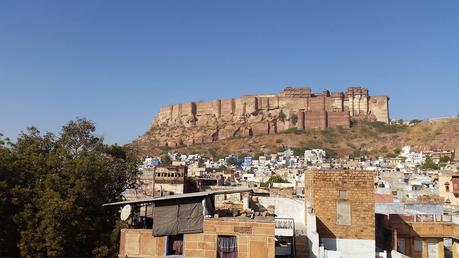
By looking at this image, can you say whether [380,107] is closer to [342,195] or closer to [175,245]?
[342,195]

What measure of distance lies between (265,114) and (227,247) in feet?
307

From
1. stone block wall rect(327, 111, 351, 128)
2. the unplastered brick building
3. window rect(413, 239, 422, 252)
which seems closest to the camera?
the unplastered brick building

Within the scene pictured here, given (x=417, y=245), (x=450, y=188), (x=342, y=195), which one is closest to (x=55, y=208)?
(x=342, y=195)

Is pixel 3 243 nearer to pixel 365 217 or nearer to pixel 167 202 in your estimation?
pixel 167 202

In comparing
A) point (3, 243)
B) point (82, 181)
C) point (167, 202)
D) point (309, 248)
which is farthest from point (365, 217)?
point (3, 243)

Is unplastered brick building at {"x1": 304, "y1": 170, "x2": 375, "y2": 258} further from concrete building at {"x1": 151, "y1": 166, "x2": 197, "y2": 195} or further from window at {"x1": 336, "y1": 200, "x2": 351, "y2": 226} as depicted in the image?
concrete building at {"x1": 151, "y1": 166, "x2": 197, "y2": 195}

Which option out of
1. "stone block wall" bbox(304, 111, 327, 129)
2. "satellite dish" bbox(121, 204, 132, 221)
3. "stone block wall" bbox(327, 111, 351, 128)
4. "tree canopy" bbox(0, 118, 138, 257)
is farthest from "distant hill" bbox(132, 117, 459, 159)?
"satellite dish" bbox(121, 204, 132, 221)

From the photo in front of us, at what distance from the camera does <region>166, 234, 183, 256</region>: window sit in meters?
9.99

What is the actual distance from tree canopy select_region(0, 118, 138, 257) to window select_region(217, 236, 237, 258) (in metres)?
3.00

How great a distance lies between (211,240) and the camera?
9.71 m

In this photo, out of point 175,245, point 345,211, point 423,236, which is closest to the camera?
point 175,245

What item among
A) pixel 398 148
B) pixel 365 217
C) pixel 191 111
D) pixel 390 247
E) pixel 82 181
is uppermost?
pixel 191 111

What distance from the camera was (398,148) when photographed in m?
81.8

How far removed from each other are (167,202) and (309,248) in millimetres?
3714
